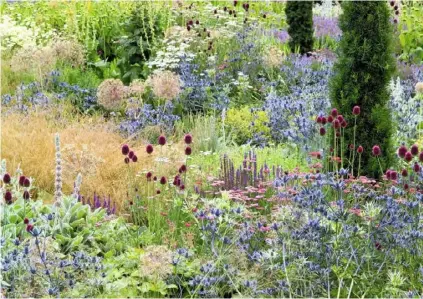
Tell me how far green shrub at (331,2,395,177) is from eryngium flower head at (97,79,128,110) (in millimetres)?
2965

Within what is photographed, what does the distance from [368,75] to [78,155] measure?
258 centimetres

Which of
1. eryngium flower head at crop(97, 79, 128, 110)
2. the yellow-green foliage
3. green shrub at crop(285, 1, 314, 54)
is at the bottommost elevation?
the yellow-green foliage

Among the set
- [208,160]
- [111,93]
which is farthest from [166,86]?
[208,160]

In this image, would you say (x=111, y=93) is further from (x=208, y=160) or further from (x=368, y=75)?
(x=368, y=75)

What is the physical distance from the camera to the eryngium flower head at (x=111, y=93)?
27.5ft

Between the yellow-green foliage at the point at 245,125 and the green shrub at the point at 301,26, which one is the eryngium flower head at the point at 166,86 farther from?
the green shrub at the point at 301,26

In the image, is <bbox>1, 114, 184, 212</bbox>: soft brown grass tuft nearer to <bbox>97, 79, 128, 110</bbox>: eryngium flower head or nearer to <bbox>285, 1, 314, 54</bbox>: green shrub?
<bbox>97, 79, 128, 110</bbox>: eryngium flower head

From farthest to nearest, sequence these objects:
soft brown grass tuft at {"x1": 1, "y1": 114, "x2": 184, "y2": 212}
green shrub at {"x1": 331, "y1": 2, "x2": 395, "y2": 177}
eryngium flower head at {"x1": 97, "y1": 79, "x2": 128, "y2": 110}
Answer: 1. eryngium flower head at {"x1": 97, "y1": 79, "x2": 128, "y2": 110}
2. green shrub at {"x1": 331, "y1": 2, "x2": 395, "y2": 177}
3. soft brown grass tuft at {"x1": 1, "y1": 114, "x2": 184, "y2": 212}

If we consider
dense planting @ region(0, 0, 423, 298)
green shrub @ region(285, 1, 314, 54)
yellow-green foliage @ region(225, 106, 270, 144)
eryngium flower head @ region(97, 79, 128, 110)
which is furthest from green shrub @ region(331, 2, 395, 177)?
green shrub @ region(285, 1, 314, 54)

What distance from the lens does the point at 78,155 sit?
6.16 meters

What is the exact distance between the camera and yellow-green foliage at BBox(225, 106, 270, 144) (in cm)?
809

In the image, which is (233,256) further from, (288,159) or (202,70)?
(202,70)

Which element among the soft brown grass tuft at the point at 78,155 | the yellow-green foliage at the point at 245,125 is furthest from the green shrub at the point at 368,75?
the yellow-green foliage at the point at 245,125

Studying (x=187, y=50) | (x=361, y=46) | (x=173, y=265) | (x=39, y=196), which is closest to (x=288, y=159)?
(x=361, y=46)
